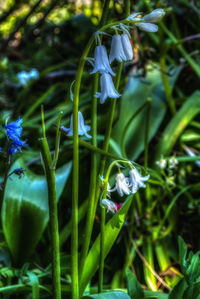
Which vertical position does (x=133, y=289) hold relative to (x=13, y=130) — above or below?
below

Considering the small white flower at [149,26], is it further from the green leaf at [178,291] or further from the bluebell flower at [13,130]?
the green leaf at [178,291]

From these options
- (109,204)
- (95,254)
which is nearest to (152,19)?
(109,204)

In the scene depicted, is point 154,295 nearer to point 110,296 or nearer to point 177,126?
point 110,296

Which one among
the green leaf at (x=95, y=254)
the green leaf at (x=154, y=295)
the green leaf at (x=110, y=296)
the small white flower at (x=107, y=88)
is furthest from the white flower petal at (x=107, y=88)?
the green leaf at (x=154, y=295)

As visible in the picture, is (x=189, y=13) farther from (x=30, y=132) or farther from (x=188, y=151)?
(x=30, y=132)

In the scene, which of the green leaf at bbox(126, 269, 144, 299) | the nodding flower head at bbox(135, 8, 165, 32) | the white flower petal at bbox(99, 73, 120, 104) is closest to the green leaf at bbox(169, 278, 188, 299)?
the green leaf at bbox(126, 269, 144, 299)

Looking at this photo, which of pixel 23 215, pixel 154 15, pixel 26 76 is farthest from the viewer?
pixel 26 76
